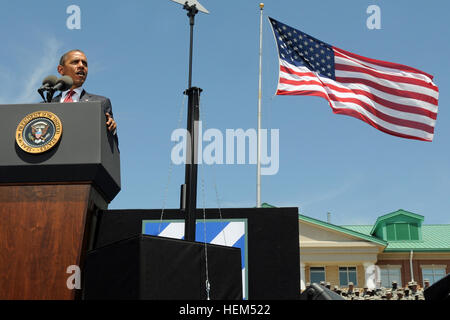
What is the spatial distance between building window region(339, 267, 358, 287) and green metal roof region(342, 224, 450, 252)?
2.82 m

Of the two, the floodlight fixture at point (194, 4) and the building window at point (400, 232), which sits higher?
the building window at point (400, 232)

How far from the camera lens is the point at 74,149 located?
14.4 ft

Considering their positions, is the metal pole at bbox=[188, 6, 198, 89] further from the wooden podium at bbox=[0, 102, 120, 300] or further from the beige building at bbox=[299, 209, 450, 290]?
the beige building at bbox=[299, 209, 450, 290]

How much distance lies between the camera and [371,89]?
11172 mm

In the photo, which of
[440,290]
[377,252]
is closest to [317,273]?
[377,252]

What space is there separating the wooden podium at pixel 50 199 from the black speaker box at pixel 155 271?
0.28m

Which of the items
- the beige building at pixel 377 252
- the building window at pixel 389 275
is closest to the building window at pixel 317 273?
the beige building at pixel 377 252

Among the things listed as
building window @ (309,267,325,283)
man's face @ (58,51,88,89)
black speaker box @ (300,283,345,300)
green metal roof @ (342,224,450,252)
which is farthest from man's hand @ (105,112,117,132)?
green metal roof @ (342,224,450,252)

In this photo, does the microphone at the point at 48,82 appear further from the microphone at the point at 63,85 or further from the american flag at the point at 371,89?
the american flag at the point at 371,89

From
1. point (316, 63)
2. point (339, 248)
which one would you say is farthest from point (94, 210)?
point (339, 248)

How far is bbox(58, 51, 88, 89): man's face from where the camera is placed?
16.8 ft

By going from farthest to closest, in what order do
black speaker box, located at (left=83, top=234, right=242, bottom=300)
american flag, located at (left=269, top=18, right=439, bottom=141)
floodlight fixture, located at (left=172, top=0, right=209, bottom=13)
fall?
american flag, located at (left=269, top=18, right=439, bottom=141)
floodlight fixture, located at (left=172, top=0, right=209, bottom=13)
black speaker box, located at (left=83, top=234, right=242, bottom=300)

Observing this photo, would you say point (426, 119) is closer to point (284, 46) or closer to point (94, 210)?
point (284, 46)

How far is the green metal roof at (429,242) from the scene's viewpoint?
110ft
